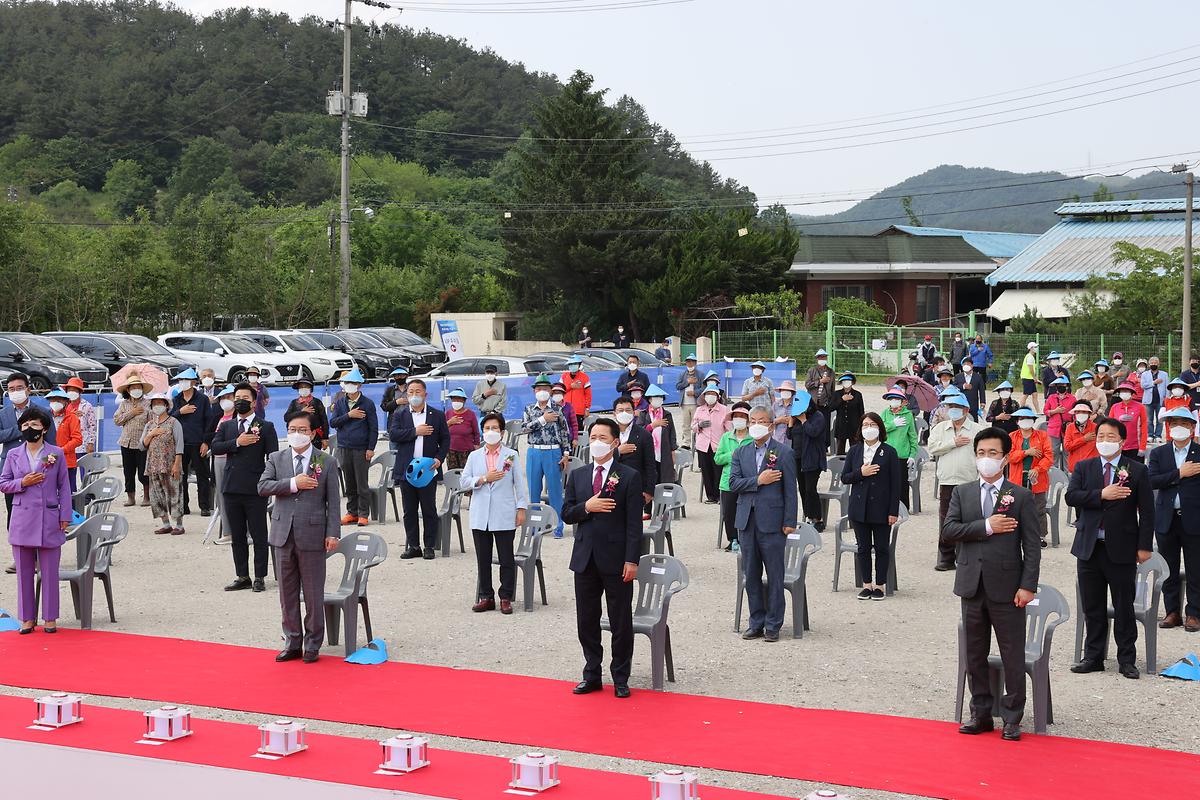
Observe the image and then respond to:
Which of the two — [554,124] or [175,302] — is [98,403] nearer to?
[175,302]

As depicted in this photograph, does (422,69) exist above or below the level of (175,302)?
above

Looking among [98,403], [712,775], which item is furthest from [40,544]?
[98,403]

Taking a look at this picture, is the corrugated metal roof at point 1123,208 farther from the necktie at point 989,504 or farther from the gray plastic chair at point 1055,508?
the necktie at point 989,504

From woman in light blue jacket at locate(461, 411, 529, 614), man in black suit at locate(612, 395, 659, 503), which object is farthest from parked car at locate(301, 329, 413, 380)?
woman in light blue jacket at locate(461, 411, 529, 614)

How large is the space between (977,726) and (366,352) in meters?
36.0

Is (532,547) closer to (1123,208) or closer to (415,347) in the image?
(415,347)

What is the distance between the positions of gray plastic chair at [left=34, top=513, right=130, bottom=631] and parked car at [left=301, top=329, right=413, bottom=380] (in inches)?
1116

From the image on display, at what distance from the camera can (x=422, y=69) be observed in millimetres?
128125

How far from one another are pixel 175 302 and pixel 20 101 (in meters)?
71.1

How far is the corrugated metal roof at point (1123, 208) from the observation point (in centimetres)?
5684

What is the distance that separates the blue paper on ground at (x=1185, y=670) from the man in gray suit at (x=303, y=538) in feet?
20.7

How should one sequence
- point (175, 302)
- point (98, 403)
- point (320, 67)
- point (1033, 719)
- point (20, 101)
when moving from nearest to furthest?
point (1033, 719), point (98, 403), point (175, 302), point (20, 101), point (320, 67)

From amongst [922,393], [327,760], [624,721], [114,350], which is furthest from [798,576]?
[114,350]

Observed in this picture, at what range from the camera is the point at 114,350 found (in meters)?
35.8
